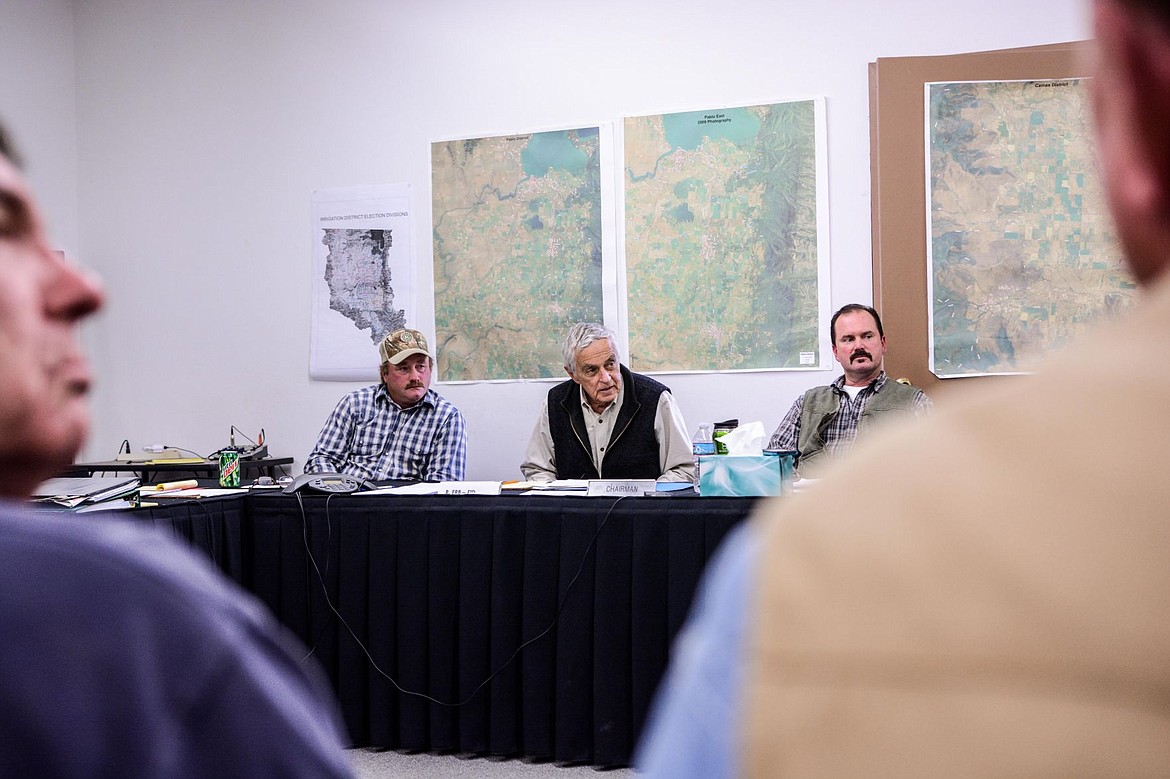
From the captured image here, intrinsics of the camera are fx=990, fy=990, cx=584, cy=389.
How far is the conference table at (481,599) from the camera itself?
2654 millimetres

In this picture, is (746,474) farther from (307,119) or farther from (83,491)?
(307,119)

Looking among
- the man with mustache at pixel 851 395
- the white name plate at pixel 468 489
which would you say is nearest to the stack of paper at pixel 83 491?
the white name plate at pixel 468 489

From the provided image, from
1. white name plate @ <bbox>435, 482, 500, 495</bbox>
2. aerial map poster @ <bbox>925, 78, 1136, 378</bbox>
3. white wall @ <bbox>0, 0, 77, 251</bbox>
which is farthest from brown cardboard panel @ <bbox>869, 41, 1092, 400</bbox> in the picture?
white wall @ <bbox>0, 0, 77, 251</bbox>

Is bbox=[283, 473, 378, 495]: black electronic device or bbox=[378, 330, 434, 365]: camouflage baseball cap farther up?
bbox=[378, 330, 434, 365]: camouflage baseball cap

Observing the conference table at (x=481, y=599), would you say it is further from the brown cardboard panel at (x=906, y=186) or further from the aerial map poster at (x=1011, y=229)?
the aerial map poster at (x=1011, y=229)

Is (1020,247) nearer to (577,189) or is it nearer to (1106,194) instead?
(577,189)

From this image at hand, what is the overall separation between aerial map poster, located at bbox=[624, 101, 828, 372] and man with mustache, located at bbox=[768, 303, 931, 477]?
41 centimetres

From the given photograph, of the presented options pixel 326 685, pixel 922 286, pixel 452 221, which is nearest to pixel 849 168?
pixel 922 286

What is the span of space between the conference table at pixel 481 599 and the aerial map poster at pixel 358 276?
1852mm

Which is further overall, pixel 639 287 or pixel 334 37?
pixel 334 37

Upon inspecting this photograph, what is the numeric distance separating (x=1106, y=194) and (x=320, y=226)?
4822mm

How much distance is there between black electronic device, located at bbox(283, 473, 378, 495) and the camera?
119 inches

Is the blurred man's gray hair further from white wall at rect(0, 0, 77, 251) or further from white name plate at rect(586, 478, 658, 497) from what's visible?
white wall at rect(0, 0, 77, 251)

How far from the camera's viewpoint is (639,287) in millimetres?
4398
